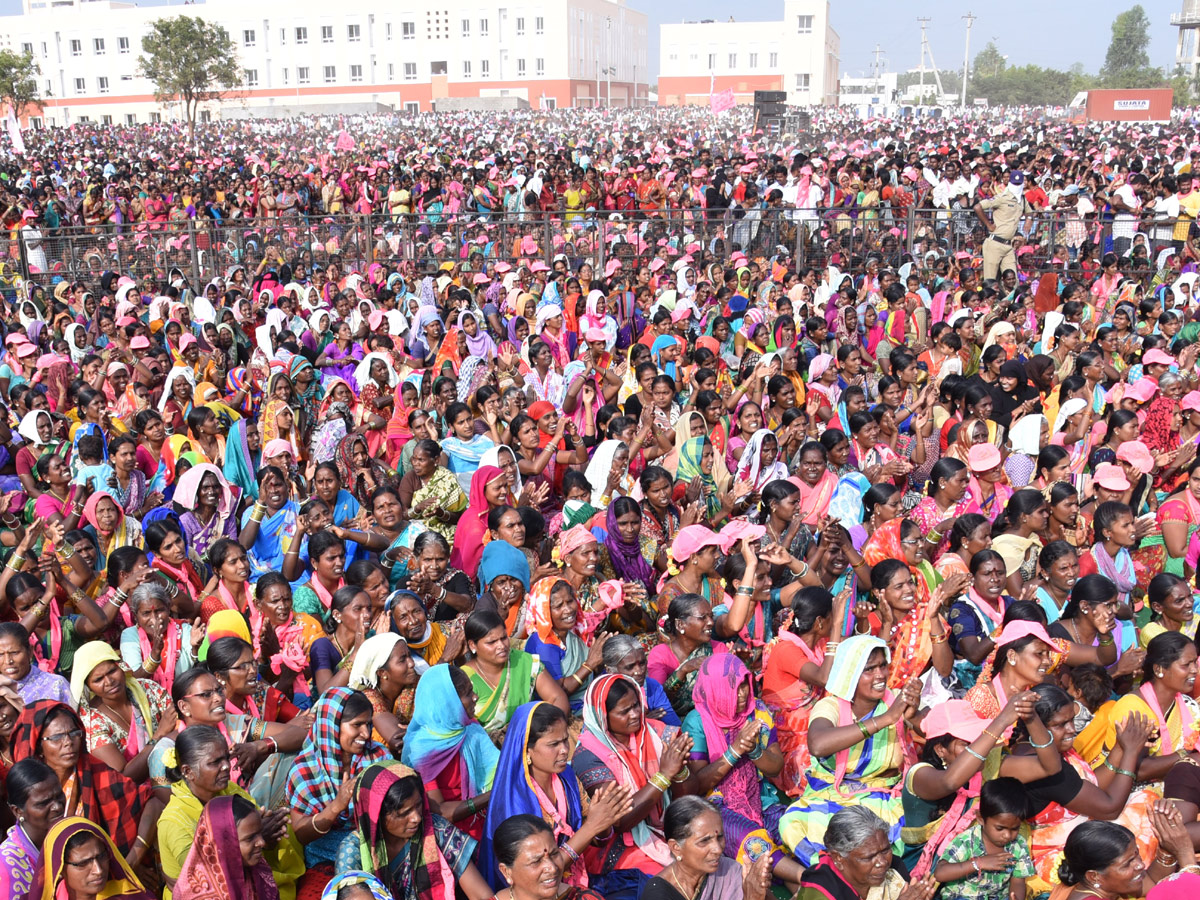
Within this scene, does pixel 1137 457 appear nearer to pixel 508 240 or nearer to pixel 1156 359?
pixel 1156 359

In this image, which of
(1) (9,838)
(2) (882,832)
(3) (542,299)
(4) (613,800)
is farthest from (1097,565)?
(3) (542,299)

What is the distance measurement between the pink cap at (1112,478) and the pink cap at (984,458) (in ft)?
1.71

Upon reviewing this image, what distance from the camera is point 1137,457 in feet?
18.5

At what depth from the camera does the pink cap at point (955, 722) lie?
3.38 meters

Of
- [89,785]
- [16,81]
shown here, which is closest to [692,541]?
[89,785]

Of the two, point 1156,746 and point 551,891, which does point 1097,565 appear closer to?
point 1156,746

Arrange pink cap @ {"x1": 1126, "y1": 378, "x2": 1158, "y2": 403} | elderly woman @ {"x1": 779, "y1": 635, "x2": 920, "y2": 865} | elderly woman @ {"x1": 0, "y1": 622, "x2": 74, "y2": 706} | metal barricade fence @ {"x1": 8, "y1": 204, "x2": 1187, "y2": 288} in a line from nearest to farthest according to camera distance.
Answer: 1. elderly woman @ {"x1": 779, "y1": 635, "x2": 920, "y2": 865}
2. elderly woman @ {"x1": 0, "y1": 622, "x2": 74, "y2": 706}
3. pink cap @ {"x1": 1126, "y1": 378, "x2": 1158, "y2": 403}
4. metal barricade fence @ {"x1": 8, "y1": 204, "x2": 1187, "y2": 288}

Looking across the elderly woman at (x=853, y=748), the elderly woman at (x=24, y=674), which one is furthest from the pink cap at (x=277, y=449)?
the elderly woman at (x=853, y=748)

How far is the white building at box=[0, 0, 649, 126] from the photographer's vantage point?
75.8 meters

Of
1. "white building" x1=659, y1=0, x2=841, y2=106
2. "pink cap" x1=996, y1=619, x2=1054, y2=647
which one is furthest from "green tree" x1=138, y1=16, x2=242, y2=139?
"pink cap" x1=996, y1=619, x2=1054, y2=647

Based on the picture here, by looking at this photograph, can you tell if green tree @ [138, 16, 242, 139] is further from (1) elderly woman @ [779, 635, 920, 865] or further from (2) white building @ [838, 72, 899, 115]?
(1) elderly woman @ [779, 635, 920, 865]

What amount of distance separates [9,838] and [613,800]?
5.59 ft

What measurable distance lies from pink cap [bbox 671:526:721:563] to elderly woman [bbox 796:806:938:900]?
5.40 feet

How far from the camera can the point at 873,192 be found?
16.2 metres
